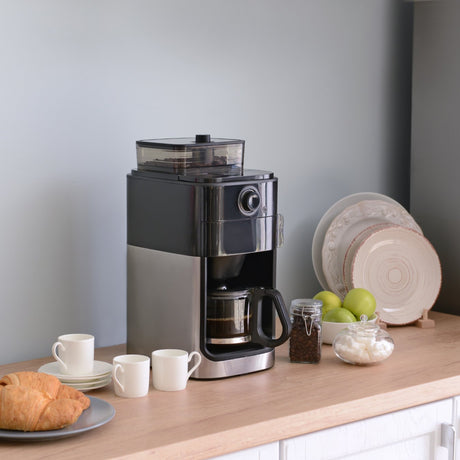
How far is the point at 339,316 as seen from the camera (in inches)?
70.7

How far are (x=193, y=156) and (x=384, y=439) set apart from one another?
2.09 ft

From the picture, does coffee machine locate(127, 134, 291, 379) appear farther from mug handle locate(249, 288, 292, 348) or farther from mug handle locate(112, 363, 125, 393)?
mug handle locate(112, 363, 125, 393)

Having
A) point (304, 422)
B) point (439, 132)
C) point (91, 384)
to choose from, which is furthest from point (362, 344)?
point (439, 132)

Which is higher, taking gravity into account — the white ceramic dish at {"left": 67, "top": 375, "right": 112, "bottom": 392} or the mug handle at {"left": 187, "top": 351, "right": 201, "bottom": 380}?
the mug handle at {"left": 187, "top": 351, "right": 201, "bottom": 380}

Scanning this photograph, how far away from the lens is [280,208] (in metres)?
2.07

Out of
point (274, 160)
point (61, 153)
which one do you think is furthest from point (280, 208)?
point (61, 153)

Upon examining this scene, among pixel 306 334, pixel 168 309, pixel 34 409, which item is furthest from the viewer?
pixel 306 334

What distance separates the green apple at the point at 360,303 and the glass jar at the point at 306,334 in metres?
0.17

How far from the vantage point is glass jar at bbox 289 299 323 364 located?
1.65 metres

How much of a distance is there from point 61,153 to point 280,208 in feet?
2.06

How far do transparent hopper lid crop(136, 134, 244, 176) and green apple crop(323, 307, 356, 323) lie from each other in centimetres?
42

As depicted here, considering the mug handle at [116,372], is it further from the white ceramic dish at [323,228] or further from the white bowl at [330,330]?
the white ceramic dish at [323,228]

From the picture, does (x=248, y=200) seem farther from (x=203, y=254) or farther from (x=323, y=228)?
(x=323, y=228)

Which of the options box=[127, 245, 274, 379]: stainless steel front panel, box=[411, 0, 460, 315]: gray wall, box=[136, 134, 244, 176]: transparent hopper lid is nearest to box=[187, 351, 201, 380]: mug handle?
box=[127, 245, 274, 379]: stainless steel front panel
